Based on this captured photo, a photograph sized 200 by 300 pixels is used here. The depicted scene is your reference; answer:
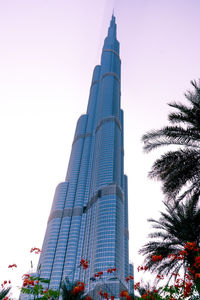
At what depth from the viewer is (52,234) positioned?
510 feet

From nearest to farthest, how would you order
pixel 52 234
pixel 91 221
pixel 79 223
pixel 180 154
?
1. pixel 180 154
2. pixel 91 221
3. pixel 52 234
4. pixel 79 223

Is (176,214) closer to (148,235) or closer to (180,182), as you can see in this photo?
(148,235)

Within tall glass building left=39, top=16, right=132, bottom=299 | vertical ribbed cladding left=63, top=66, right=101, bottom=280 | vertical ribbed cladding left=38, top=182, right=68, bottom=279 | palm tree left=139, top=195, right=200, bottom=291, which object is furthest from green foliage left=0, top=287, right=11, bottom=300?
vertical ribbed cladding left=38, top=182, right=68, bottom=279

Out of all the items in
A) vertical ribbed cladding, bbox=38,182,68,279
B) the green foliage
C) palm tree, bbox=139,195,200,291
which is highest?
vertical ribbed cladding, bbox=38,182,68,279

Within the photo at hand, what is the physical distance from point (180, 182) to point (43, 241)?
169 metres

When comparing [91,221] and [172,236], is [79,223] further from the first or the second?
[172,236]

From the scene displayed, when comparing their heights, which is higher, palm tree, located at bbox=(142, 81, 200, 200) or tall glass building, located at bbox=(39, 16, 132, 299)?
tall glass building, located at bbox=(39, 16, 132, 299)

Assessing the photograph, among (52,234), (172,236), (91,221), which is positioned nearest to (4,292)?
(172,236)

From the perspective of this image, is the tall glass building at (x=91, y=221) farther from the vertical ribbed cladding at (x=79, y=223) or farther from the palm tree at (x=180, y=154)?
the palm tree at (x=180, y=154)

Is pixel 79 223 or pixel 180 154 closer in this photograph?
pixel 180 154

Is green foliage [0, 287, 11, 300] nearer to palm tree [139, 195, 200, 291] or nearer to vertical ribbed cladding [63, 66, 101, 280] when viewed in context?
palm tree [139, 195, 200, 291]

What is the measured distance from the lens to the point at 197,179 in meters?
11.7

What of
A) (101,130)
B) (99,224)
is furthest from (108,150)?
(99,224)

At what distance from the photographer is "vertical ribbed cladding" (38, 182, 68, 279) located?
463ft
